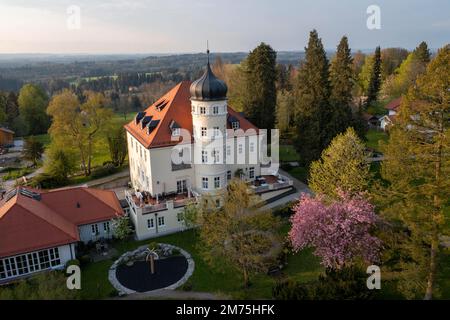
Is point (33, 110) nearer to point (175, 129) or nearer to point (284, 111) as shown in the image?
point (284, 111)

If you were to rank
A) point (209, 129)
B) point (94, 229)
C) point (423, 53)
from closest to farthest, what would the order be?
1. point (94, 229)
2. point (209, 129)
3. point (423, 53)

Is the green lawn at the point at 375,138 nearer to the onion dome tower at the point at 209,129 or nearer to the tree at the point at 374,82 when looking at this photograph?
the tree at the point at 374,82

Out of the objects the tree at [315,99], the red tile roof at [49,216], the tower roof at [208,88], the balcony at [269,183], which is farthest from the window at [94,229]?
the tree at [315,99]

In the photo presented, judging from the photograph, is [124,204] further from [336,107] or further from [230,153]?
[336,107]

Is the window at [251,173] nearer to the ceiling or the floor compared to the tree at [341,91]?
nearer to the floor

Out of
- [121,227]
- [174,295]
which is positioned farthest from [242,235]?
[121,227]
